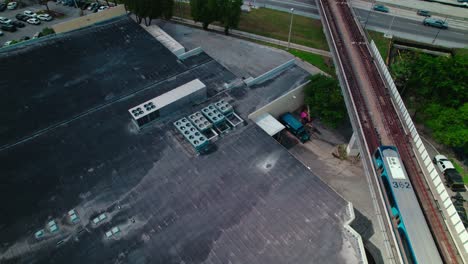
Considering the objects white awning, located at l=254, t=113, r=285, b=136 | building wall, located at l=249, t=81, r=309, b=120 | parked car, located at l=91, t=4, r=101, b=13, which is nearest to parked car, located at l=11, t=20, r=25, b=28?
parked car, located at l=91, t=4, r=101, b=13

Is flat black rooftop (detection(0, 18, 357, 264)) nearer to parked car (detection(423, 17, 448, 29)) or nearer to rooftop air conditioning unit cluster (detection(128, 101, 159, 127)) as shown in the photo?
rooftop air conditioning unit cluster (detection(128, 101, 159, 127))

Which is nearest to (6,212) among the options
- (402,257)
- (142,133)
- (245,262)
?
(142,133)

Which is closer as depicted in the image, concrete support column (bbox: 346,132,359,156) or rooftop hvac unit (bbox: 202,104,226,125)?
rooftop hvac unit (bbox: 202,104,226,125)

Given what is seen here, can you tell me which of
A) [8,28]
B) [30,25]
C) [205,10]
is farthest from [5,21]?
[205,10]

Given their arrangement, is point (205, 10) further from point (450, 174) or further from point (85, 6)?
point (450, 174)

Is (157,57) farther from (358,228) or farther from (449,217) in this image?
(449,217)
